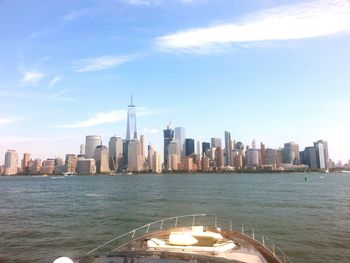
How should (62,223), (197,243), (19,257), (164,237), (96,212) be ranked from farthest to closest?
(96,212) → (62,223) → (19,257) → (164,237) → (197,243)

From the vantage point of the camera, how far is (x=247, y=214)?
48.0m

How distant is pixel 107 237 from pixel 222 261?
27369 mm

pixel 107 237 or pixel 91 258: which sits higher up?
pixel 91 258

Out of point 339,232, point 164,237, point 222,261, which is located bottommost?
point 339,232

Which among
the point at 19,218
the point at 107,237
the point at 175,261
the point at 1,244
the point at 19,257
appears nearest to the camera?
the point at 175,261

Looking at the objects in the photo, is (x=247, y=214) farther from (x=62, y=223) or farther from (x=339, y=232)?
(x=62, y=223)

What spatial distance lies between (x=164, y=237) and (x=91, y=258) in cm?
935

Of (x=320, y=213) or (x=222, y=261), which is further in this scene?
(x=320, y=213)

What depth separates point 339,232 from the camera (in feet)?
115

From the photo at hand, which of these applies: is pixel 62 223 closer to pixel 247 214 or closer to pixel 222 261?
pixel 247 214

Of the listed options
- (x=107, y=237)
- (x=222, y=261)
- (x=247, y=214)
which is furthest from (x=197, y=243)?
(x=247, y=214)

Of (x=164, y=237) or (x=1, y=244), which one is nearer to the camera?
(x=164, y=237)

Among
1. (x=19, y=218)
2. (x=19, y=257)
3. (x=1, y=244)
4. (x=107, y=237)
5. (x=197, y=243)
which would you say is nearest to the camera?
(x=197, y=243)

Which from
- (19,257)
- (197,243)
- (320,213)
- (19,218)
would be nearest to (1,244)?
(19,257)
